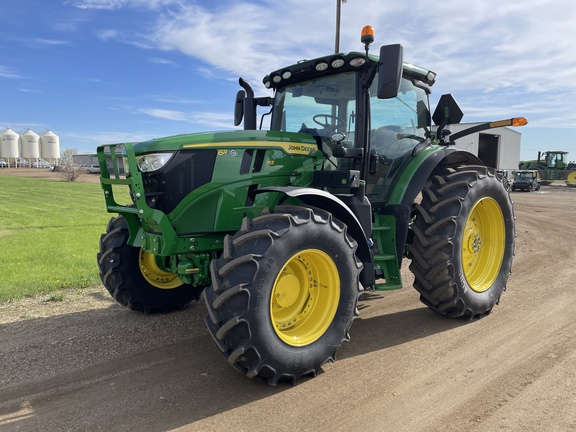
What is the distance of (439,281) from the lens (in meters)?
4.74

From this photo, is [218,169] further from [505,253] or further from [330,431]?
[505,253]

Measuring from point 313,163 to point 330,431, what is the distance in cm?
251

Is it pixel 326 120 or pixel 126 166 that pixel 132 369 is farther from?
pixel 326 120

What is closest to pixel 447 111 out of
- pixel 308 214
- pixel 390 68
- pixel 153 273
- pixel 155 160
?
pixel 390 68

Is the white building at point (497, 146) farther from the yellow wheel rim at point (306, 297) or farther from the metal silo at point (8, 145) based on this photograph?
the metal silo at point (8, 145)

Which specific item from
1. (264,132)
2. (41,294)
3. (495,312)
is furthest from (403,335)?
(41,294)

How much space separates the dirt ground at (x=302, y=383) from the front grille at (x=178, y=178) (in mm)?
1412

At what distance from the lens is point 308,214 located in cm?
365

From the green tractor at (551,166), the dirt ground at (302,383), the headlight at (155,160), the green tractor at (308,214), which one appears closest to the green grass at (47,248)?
the dirt ground at (302,383)

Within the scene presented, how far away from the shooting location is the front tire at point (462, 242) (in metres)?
4.74

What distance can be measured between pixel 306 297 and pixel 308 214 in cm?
76

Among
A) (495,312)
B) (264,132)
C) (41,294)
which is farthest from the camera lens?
(41,294)

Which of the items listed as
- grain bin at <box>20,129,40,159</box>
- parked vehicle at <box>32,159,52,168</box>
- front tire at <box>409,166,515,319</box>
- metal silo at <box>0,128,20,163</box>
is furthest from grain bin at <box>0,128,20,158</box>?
front tire at <box>409,166,515,319</box>

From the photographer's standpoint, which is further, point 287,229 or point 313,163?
point 313,163
